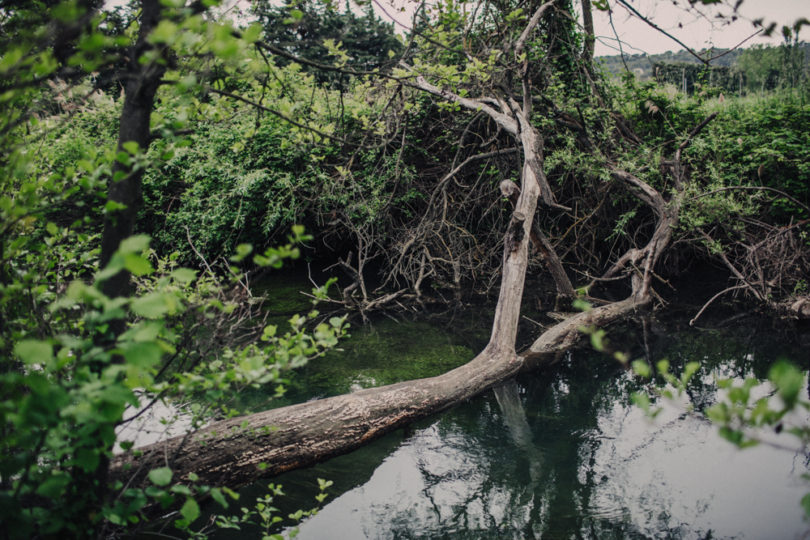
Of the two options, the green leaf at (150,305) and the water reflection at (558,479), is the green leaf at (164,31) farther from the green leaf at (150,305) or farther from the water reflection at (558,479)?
the water reflection at (558,479)

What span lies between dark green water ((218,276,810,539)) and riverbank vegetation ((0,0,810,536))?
0.89ft

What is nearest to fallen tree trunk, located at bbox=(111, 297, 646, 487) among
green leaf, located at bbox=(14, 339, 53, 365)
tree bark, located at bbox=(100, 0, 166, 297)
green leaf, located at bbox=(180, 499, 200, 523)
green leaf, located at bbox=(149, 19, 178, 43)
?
green leaf, located at bbox=(180, 499, 200, 523)

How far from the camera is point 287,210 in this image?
307 inches

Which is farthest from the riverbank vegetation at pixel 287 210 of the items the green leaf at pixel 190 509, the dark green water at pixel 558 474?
the dark green water at pixel 558 474

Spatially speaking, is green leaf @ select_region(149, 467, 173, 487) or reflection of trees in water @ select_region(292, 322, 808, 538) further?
reflection of trees in water @ select_region(292, 322, 808, 538)

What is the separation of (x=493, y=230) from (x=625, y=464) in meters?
4.54

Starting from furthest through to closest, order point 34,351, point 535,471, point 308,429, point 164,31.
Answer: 1. point 535,471
2. point 308,429
3. point 164,31
4. point 34,351

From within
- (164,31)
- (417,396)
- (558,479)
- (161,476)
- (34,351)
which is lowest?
(558,479)

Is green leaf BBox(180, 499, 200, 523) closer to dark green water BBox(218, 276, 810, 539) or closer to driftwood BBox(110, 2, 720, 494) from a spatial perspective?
driftwood BBox(110, 2, 720, 494)

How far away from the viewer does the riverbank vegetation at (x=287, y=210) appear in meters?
1.43

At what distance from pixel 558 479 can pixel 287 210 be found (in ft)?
19.8

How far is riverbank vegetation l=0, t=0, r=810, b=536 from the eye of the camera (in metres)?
1.43

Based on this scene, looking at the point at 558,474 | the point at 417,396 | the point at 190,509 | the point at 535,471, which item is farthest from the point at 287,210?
the point at 190,509

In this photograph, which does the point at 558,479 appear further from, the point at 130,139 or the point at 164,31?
the point at 164,31
